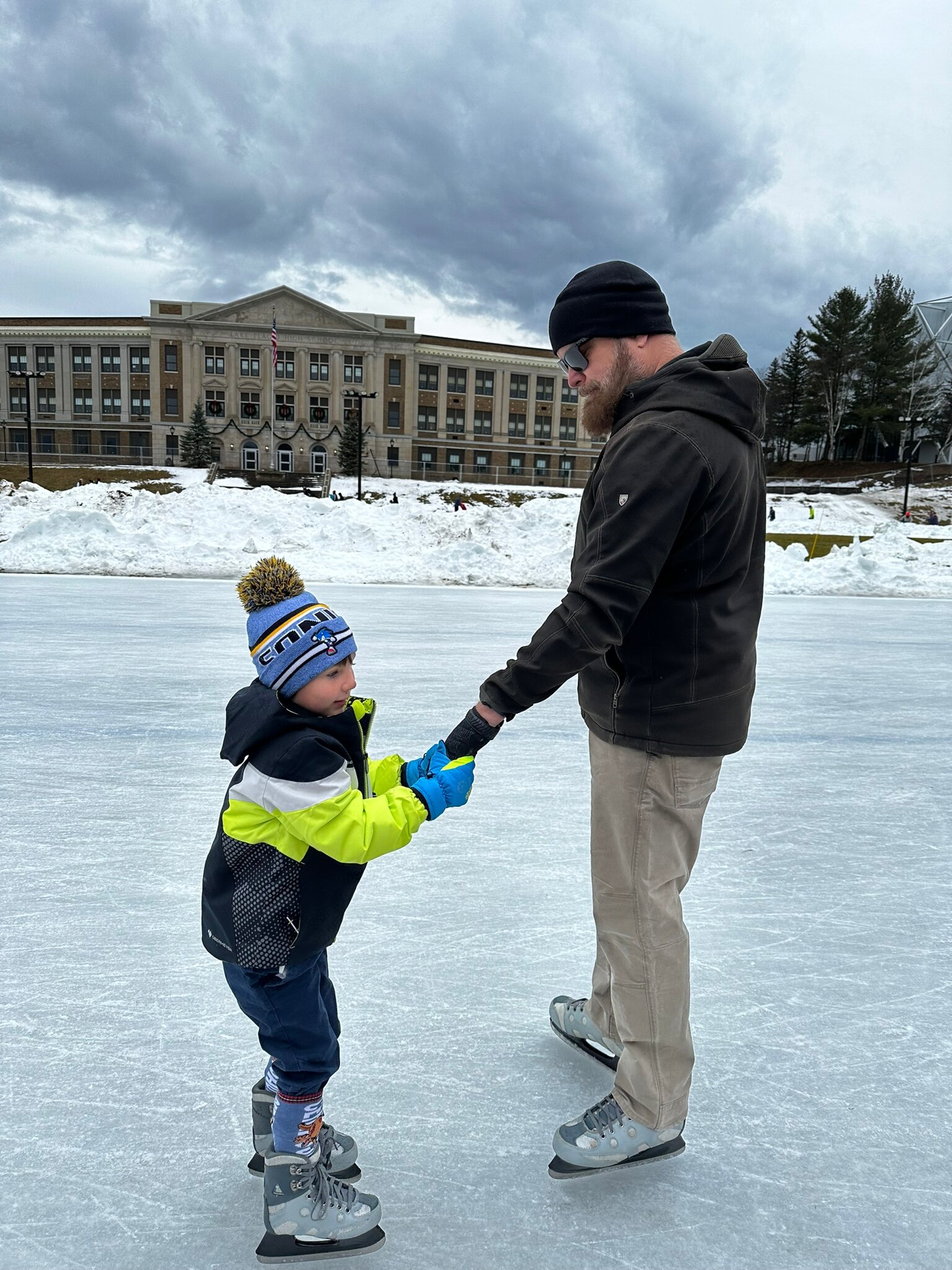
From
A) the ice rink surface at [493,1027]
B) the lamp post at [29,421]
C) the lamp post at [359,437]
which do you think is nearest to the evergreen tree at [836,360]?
the lamp post at [359,437]

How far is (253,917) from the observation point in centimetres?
152

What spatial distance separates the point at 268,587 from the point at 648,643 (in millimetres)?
749

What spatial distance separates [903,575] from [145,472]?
122ft

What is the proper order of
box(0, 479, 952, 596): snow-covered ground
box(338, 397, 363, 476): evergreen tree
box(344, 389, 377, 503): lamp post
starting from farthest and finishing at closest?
box(338, 397, 363, 476): evergreen tree
box(344, 389, 377, 503): lamp post
box(0, 479, 952, 596): snow-covered ground

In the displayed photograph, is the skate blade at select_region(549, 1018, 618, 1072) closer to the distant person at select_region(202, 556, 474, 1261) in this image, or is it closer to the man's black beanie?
the distant person at select_region(202, 556, 474, 1261)

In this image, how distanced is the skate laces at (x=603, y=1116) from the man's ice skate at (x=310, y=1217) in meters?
0.47

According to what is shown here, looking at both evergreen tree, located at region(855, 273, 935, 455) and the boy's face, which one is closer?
the boy's face

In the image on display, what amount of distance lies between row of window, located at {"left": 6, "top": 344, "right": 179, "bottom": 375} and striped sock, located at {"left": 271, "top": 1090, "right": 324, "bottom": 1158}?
6704 centimetres

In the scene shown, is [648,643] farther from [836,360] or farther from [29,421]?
[836,360]

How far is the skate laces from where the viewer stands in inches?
70.6

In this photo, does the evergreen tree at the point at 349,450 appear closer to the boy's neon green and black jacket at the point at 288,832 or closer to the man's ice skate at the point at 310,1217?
the boy's neon green and black jacket at the point at 288,832

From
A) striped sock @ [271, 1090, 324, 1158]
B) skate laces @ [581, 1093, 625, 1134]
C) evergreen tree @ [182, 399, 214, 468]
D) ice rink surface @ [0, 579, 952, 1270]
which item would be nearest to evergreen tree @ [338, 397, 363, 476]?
evergreen tree @ [182, 399, 214, 468]

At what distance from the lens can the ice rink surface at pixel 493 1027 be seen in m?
1.63

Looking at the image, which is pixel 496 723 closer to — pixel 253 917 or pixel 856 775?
pixel 253 917
